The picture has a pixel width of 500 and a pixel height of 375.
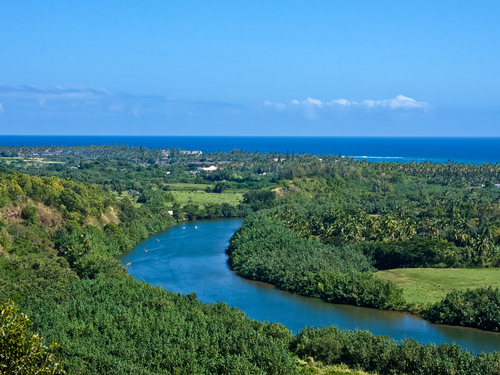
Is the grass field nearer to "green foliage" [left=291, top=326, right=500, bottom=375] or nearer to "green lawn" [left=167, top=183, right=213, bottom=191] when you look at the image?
"green foliage" [left=291, top=326, right=500, bottom=375]

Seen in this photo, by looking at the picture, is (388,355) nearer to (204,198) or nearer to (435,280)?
(435,280)

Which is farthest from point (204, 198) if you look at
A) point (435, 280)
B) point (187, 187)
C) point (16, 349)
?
point (16, 349)

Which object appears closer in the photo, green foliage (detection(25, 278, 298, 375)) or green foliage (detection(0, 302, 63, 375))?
green foliage (detection(0, 302, 63, 375))

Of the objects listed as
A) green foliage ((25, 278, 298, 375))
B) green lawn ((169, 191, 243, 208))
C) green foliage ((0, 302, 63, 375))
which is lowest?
green foliage ((25, 278, 298, 375))

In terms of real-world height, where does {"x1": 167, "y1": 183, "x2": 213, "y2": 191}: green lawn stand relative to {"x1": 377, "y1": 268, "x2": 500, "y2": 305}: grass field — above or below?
above

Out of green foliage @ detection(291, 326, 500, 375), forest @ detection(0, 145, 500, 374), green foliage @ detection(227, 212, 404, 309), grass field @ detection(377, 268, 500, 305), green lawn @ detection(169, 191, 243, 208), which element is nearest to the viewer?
green foliage @ detection(291, 326, 500, 375)

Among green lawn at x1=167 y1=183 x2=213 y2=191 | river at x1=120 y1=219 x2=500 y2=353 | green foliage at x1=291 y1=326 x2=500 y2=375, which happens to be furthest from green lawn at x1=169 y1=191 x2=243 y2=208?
green foliage at x1=291 y1=326 x2=500 y2=375

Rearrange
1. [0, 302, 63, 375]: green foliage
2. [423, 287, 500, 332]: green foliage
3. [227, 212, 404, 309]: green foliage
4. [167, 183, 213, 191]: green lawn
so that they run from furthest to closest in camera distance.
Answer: [167, 183, 213, 191]: green lawn → [227, 212, 404, 309]: green foliage → [423, 287, 500, 332]: green foliage → [0, 302, 63, 375]: green foliage

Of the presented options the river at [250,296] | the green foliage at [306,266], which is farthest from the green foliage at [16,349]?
the green foliage at [306,266]
